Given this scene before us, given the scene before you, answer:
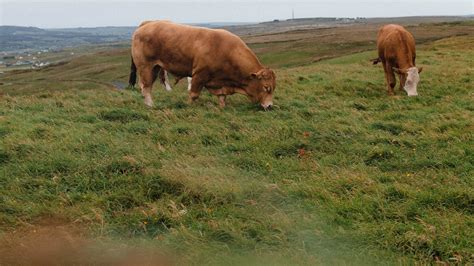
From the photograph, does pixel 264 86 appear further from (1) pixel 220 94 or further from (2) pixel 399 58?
(2) pixel 399 58

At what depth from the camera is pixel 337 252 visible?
5.29 metres

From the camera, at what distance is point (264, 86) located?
1332 cm

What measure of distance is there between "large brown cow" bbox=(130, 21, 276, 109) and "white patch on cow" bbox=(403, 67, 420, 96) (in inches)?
195

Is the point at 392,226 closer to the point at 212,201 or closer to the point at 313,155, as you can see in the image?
the point at 212,201

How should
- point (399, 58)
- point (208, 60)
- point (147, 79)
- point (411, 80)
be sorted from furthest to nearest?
point (399, 58) < point (411, 80) < point (147, 79) < point (208, 60)

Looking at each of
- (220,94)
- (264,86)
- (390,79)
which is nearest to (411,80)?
(390,79)

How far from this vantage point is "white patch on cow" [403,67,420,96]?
15083 millimetres

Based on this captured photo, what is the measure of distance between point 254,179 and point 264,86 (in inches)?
244

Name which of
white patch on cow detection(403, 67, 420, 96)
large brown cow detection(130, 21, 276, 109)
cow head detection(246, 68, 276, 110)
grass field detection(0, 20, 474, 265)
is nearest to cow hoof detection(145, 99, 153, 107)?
large brown cow detection(130, 21, 276, 109)

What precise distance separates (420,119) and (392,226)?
6558 millimetres

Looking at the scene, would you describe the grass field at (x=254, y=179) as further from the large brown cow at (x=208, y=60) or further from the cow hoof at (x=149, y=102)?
the large brown cow at (x=208, y=60)

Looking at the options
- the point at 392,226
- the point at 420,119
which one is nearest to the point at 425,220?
the point at 392,226

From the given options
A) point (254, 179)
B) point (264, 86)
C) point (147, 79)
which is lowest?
point (254, 179)

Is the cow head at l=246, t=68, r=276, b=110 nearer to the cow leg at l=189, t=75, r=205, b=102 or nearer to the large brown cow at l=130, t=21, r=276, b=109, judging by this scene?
the large brown cow at l=130, t=21, r=276, b=109
